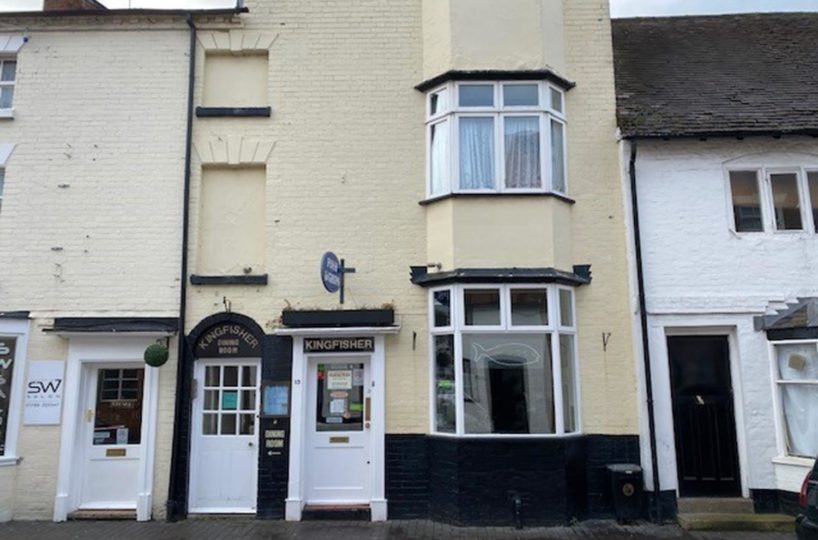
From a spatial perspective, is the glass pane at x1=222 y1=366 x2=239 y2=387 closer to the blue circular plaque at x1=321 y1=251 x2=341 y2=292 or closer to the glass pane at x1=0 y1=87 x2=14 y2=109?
the blue circular plaque at x1=321 y1=251 x2=341 y2=292

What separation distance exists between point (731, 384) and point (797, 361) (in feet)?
3.16

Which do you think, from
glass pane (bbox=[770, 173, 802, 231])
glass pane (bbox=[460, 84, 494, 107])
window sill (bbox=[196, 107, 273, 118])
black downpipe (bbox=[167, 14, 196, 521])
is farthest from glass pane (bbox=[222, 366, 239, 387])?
glass pane (bbox=[770, 173, 802, 231])

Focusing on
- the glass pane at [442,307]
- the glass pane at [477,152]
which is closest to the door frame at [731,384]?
the glass pane at [442,307]

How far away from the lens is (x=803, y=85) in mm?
9867

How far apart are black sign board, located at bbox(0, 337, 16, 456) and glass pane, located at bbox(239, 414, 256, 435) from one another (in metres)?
3.58

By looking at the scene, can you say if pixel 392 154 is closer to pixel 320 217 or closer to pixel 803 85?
pixel 320 217

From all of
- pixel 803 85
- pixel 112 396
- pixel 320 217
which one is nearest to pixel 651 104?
pixel 803 85

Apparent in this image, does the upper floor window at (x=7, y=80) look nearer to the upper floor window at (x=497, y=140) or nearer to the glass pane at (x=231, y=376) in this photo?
the glass pane at (x=231, y=376)

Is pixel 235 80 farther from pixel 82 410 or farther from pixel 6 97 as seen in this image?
pixel 82 410

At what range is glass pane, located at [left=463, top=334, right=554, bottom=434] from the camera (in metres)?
8.45

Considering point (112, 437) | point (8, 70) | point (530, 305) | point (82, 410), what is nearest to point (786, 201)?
point (530, 305)

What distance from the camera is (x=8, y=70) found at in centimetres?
1002

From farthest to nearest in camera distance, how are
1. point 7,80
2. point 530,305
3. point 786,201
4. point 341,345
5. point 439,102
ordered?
point 7,80, point 439,102, point 786,201, point 341,345, point 530,305

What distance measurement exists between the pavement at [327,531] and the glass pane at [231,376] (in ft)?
6.65
